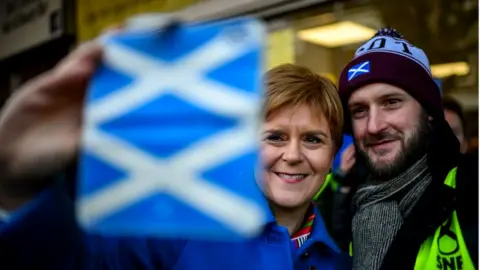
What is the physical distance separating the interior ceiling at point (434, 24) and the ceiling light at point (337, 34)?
0.56ft

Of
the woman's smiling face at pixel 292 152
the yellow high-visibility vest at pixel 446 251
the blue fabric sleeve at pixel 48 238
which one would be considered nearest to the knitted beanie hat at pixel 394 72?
the woman's smiling face at pixel 292 152

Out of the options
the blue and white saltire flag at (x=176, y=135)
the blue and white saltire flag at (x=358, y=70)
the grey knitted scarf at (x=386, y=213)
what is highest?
the blue and white saltire flag at (x=176, y=135)

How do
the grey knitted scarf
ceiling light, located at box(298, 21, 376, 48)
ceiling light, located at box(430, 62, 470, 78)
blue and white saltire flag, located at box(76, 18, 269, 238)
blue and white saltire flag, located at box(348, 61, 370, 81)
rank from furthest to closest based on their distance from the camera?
ceiling light, located at box(298, 21, 376, 48) < ceiling light, located at box(430, 62, 470, 78) < blue and white saltire flag, located at box(348, 61, 370, 81) < the grey knitted scarf < blue and white saltire flag, located at box(76, 18, 269, 238)

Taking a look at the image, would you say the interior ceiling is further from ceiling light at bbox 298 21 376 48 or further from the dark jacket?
the dark jacket

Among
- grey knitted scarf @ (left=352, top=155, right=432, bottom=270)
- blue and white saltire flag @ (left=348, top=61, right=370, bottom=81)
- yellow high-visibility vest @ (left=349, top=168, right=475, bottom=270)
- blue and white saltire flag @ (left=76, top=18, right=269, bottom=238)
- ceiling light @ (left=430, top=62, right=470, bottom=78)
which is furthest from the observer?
ceiling light @ (left=430, top=62, right=470, bottom=78)

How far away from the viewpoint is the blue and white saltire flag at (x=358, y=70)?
1.66 m

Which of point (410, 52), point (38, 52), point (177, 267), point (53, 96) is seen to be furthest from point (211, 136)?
point (38, 52)

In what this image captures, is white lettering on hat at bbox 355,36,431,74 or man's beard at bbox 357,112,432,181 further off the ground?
A: white lettering on hat at bbox 355,36,431,74

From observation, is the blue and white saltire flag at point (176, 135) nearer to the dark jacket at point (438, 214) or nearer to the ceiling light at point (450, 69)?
the dark jacket at point (438, 214)

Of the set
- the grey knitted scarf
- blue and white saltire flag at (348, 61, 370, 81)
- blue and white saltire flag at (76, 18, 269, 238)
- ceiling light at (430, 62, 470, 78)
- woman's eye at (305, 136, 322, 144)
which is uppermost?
blue and white saltire flag at (76, 18, 269, 238)

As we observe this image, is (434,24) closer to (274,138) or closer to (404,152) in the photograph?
(404,152)

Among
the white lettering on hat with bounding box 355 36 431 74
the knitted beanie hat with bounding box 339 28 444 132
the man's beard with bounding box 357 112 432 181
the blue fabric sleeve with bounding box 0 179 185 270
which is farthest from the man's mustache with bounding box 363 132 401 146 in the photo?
the blue fabric sleeve with bounding box 0 179 185 270

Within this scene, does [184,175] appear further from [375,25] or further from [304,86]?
[375,25]

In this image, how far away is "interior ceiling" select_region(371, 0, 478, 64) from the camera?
3.77 meters
